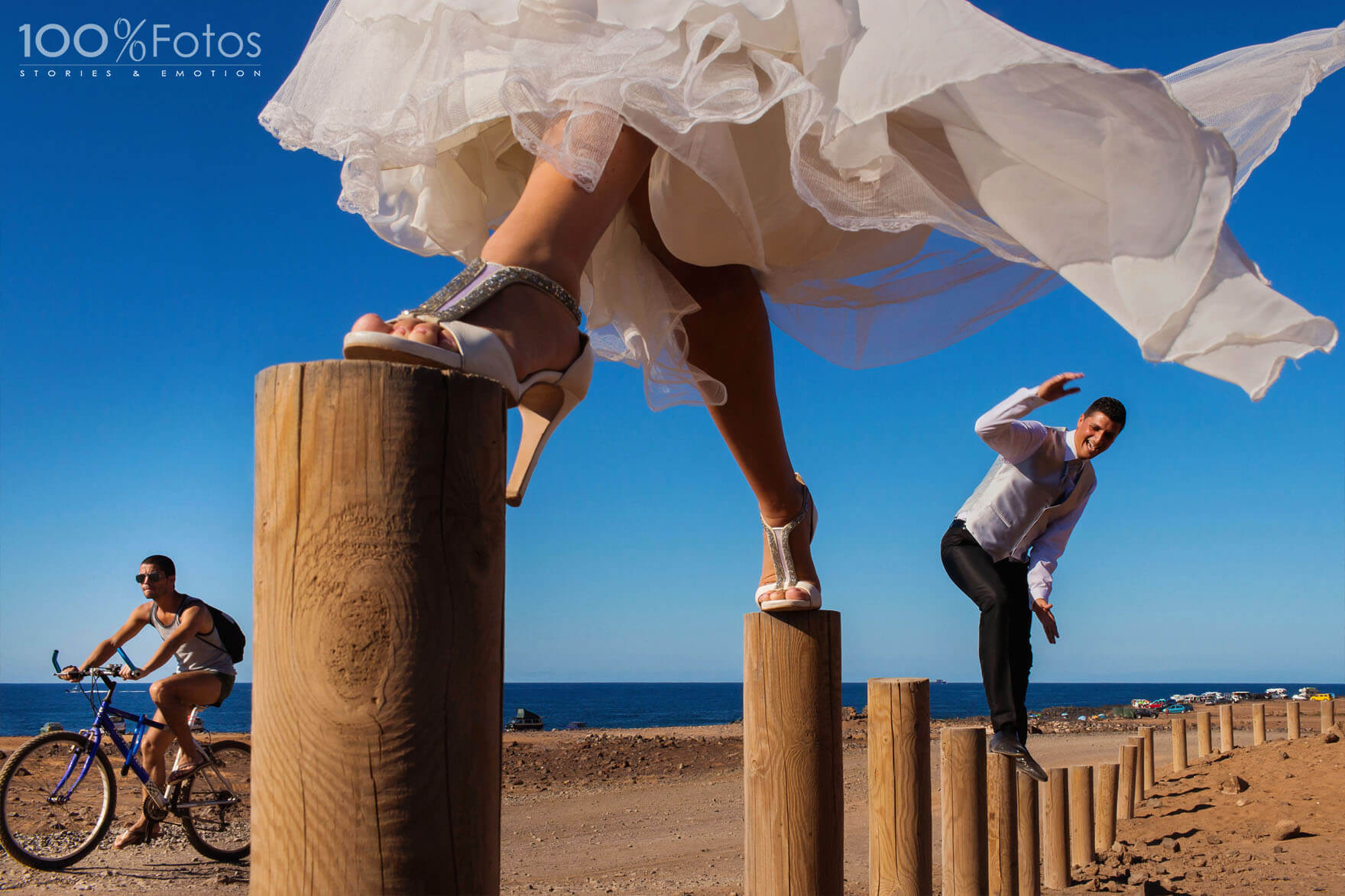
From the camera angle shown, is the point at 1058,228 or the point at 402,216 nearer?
the point at 1058,228

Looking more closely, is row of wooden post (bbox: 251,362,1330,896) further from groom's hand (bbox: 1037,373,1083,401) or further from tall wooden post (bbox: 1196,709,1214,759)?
tall wooden post (bbox: 1196,709,1214,759)

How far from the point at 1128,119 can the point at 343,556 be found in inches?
54.3

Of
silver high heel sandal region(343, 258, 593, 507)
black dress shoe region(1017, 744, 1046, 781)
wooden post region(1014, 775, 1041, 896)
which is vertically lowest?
wooden post region(1014, 775, 1041, 896)

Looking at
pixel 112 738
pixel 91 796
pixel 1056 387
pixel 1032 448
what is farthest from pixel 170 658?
pixel 1056 387

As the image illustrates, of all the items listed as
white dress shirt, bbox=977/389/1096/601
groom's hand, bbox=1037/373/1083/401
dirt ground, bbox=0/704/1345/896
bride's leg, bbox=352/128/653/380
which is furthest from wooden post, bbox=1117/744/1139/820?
bride's leg, bbox=352/128/653/380

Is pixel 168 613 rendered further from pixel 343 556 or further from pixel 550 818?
pixel 343 556

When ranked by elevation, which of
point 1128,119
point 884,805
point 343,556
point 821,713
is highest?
point 1128,119

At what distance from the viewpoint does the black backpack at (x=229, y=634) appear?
7691mm

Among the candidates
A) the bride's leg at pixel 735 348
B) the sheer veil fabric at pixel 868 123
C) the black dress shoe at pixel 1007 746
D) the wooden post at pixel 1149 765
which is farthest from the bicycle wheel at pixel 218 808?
the wooden post at pixel 1149 765

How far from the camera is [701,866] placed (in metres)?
7.36

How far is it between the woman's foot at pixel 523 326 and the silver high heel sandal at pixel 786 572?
1.17 meters

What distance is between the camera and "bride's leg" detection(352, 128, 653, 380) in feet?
4.56

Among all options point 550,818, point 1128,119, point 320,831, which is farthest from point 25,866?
point 1128,119

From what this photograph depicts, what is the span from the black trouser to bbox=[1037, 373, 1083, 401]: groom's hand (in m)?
1.08
